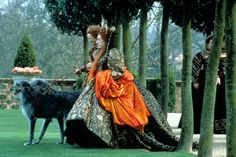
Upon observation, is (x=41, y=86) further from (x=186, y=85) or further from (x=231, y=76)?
(x=231, y=76)

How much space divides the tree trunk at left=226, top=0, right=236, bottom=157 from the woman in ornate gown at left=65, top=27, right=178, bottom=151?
3.86 meters

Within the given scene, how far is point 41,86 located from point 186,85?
243cm

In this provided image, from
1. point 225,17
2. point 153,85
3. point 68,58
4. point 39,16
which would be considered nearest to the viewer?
point 225,17

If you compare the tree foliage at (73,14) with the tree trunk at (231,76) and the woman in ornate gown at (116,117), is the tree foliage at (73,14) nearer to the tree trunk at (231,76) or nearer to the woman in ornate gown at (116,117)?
the woman in ornate gown at (116,117)

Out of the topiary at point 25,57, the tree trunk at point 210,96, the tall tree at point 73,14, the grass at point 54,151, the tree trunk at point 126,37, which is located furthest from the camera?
the topiary at point 25,57

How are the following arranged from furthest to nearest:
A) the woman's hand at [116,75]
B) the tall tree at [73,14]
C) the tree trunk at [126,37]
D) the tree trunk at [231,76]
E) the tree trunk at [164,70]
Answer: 1. the tall tree at [73,14]
2. the tree trunk at [126,37]
3. the tree trunk at [164,70]
4. the woman's hand at [116,75]
5. the tree trunk at [231,76]

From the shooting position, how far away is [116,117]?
1107 centimetres

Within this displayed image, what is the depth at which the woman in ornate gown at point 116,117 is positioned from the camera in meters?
11.0

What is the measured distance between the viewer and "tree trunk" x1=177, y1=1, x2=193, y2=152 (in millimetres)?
10344

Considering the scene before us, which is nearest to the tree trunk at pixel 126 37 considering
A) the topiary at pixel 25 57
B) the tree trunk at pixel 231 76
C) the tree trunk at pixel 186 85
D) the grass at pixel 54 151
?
the grass at pixel 54 151

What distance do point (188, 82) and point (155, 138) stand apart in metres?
1.24

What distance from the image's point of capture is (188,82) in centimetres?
1048

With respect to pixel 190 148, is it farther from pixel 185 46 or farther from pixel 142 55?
pixel 142 55

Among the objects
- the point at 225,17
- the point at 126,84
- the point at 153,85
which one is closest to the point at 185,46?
the point at 126,84
